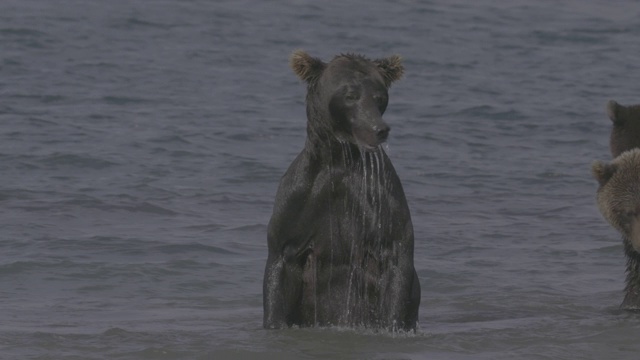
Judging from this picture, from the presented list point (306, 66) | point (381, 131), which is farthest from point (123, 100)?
point (381, 131)

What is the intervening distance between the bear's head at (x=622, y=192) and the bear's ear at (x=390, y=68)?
1.84 meters

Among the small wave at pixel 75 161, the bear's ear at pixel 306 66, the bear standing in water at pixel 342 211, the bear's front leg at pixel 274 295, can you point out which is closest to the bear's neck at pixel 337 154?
the bear standing in water at pixel 342 211

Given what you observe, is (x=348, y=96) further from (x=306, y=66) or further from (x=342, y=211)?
(x=342, y=211)

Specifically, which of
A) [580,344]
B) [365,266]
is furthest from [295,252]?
[580,344]

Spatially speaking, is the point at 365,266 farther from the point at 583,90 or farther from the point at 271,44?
the point at 271,44

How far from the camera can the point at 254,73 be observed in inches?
767

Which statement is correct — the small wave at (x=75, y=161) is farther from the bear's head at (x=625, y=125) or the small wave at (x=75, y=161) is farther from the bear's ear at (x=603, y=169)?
the bear's ear at (x=603, y=169)

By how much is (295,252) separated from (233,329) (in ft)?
2.73

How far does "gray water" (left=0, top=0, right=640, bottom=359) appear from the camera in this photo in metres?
8.33

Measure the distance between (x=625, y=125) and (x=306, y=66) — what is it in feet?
10.1

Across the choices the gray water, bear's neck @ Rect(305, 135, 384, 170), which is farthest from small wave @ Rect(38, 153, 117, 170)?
bear's neck @ Rect(305, 135, 384, 170)

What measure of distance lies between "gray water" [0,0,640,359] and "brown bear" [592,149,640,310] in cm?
28

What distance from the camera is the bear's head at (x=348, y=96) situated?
7.28 metres

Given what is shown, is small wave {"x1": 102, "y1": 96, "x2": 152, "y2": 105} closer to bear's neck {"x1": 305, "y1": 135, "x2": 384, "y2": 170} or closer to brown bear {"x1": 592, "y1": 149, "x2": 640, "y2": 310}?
brown bear {"x1": 592, "y1": 149, "x2": 640, "y2": 310}
